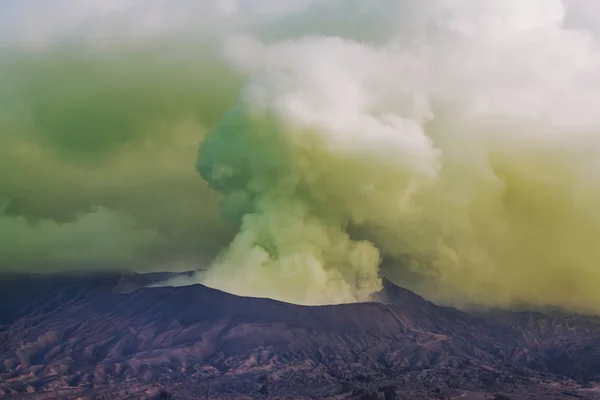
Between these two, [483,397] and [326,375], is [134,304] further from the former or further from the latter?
[483,397]

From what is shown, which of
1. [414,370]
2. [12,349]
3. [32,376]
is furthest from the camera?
[12,349]

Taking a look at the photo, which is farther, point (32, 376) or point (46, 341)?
point (46, 341)

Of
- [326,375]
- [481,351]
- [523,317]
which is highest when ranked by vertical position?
[523,317]

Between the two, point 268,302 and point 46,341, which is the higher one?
point 268,302

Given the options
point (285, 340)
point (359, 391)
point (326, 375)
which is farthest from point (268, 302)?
point (359, 391)

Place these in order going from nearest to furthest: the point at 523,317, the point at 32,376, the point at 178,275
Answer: the point at 32,376
the point at 178,275
the point at 523,317

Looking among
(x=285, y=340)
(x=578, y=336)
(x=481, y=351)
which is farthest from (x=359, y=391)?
(x=578, y=336)
